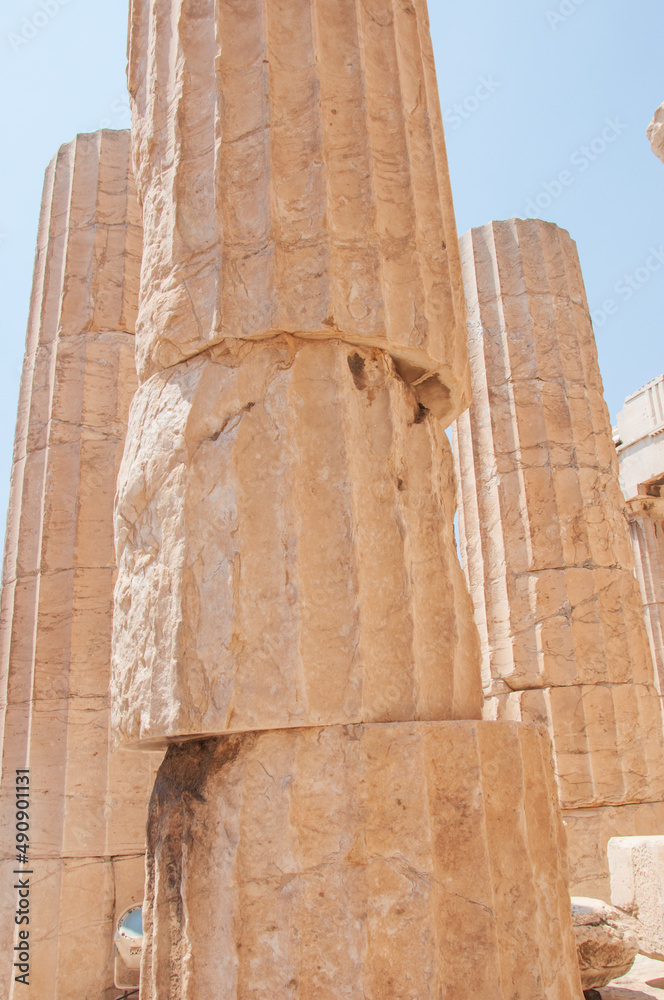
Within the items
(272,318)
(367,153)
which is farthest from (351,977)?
A: (367,153)

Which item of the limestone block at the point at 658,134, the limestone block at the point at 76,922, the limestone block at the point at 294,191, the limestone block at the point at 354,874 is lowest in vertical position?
the limestone block at the point at 76,922

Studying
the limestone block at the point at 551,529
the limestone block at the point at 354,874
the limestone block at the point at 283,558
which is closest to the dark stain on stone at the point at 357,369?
the limestone block at the point at 283,558

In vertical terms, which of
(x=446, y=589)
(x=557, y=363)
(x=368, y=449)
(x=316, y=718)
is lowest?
(x=316, y=718)

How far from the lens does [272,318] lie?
3.00 m

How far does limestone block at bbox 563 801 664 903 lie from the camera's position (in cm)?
780

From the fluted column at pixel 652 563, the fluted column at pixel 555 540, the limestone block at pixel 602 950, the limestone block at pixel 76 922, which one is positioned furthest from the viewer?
the fluted column at pixel 652 563

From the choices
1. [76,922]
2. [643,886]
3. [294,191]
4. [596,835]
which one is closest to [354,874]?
[294,191]

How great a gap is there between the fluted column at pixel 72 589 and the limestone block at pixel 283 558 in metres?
3.74

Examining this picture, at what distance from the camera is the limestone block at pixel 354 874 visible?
96.1 inches

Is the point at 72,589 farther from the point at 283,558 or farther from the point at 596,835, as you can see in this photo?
the point at 596,835

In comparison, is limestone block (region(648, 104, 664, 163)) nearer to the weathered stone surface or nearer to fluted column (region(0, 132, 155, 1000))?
fluted column (region(0, 132, 155, 1000))

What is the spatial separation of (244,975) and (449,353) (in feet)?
7.45

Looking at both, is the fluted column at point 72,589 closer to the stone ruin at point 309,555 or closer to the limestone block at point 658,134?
the stone ruin at point 309,555

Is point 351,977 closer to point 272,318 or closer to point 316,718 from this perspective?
point 316,718
